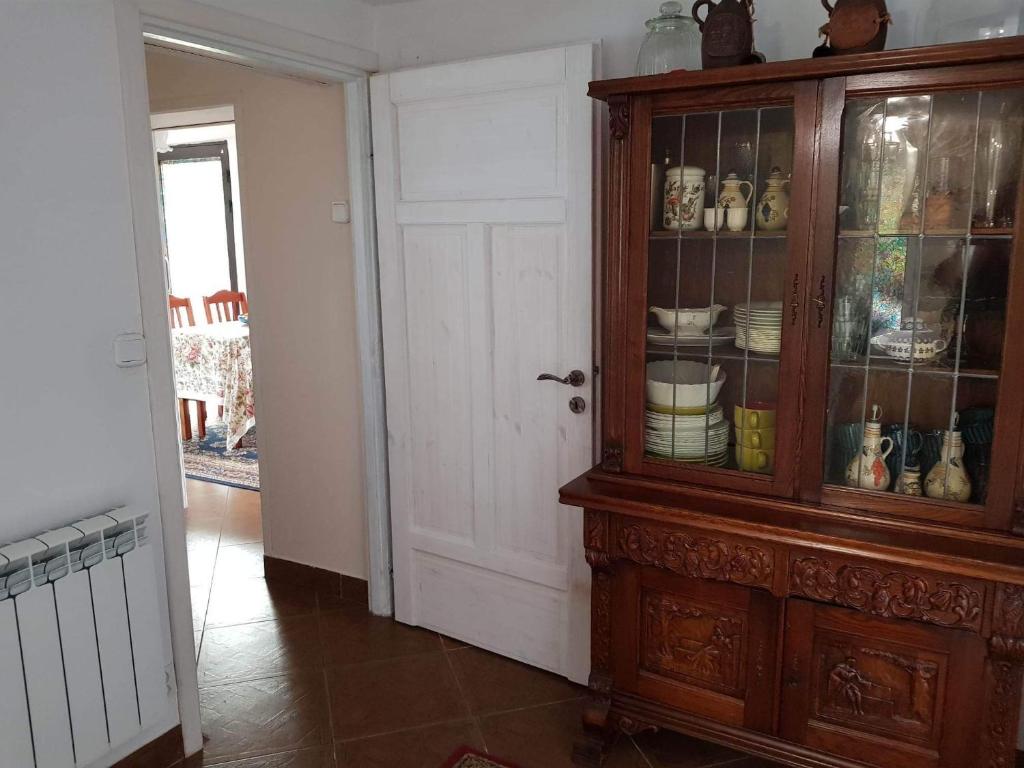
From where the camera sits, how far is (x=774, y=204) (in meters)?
2.01

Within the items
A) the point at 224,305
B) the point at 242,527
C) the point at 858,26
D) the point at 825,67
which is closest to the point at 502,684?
the point at 242,527

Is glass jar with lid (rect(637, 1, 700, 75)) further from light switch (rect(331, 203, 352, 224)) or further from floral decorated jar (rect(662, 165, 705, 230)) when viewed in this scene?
light switch (rect(331, 203, 352, 224))

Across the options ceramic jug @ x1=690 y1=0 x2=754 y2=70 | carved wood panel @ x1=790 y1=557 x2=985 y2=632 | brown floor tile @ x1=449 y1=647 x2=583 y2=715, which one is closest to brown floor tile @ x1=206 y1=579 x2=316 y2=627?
brown floor tile @ x1=449 y1=647 x2=583 y2=715

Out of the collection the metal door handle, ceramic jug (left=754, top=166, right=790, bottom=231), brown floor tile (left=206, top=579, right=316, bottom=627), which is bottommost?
brown floor tile (left=206, top=579, right=316, bottom=627)

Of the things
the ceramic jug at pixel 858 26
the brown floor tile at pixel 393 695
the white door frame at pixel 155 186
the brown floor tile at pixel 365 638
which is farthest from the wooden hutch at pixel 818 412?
the white door frame at pixel 155 186

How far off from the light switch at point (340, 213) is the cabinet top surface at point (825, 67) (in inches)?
49.2

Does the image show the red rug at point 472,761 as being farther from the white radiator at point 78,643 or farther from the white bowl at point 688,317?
the white bowl at point 688,317

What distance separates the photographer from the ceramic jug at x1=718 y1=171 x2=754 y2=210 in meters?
2.05

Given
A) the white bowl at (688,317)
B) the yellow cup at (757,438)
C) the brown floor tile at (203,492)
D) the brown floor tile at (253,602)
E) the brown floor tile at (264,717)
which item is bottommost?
the brown floor tile at (264,717)

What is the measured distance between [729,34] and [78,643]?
7.15 ft

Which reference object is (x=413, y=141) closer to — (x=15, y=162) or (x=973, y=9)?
(x=15, y=162)

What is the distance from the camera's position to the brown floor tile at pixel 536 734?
240 centimetres

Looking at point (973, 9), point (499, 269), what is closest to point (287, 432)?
point (499, 269)

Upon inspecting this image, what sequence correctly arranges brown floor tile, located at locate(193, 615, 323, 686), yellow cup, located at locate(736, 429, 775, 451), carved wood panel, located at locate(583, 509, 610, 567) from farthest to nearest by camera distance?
brown floor tile, located at locate(193, 615, 323, 686) < carved wood panel, located at locate(583, 509, 610, 567) < yellow cup, located at locate(736, 429, 775, 451)
